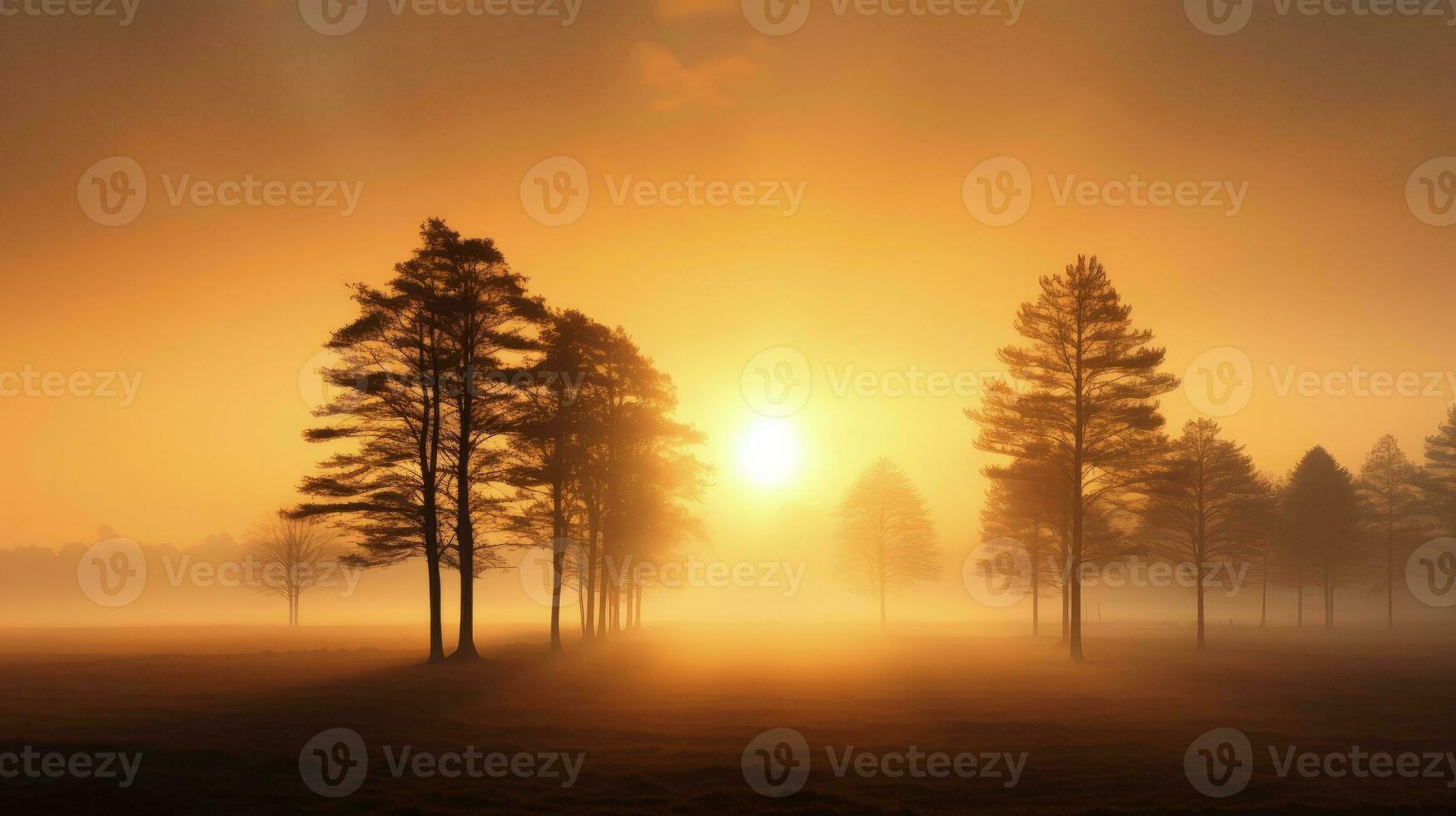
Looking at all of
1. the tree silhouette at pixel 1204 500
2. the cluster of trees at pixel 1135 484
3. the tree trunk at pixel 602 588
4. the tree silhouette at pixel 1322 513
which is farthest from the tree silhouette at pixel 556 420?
the tree silhouette at pixel 1322 513

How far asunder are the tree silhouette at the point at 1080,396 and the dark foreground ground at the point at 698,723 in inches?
321

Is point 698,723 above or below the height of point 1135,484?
below

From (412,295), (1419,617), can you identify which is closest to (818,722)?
(412,295)

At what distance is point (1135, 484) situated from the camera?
34844 mm

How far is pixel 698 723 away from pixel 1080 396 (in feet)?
75.9

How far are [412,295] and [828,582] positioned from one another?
17541 centimetres

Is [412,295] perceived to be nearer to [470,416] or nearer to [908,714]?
[470,416]

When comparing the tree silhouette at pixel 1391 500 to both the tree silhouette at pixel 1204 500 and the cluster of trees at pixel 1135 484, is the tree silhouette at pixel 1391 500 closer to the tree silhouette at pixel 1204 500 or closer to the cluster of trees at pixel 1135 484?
the cluster of trees at pixel 1135 484

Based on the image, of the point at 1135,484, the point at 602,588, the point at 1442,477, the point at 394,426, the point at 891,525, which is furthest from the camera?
the point at 891,525

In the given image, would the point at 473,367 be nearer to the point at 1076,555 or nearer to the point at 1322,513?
the point at 1076,555

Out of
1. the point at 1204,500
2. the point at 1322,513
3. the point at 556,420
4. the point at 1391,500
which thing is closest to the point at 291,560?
the point at 556,420

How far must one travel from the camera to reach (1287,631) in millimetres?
62750

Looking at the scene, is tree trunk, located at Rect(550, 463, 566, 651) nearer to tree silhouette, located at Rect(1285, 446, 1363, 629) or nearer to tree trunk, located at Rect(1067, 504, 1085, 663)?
tree trunk, located at Rect(1067, 504, 1085, 663)

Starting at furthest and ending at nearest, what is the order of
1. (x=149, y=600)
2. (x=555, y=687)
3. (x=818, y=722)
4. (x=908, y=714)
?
1. (x=149, y=600)
2. (x=555, y=687)
3. (x=908, y=714)
4. (x=818, y=722)
